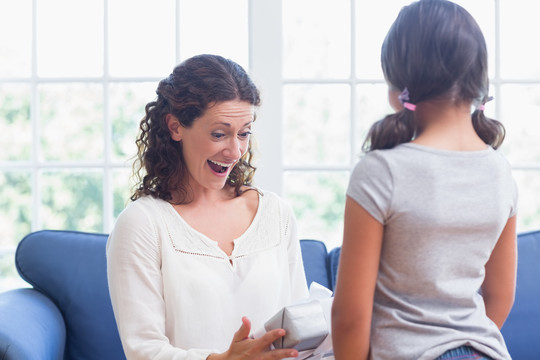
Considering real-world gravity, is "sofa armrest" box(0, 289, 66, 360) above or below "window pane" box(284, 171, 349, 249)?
below

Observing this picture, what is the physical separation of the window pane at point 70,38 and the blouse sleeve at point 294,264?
147 centimetres

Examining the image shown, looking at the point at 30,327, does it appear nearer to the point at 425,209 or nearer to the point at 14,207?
the point at 425,209

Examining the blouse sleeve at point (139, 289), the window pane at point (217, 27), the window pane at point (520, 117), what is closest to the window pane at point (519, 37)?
the window pane at point (520, 117)

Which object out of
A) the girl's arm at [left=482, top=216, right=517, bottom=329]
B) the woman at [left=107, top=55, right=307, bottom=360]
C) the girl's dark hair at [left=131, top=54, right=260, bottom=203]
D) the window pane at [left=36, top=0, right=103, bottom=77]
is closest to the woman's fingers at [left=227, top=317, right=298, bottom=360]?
the woman at [left=107, top=55, right=307, bottom=360]

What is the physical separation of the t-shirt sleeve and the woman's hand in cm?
42

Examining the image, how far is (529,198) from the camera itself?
12.8 feet

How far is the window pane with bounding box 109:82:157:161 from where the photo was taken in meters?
3.01

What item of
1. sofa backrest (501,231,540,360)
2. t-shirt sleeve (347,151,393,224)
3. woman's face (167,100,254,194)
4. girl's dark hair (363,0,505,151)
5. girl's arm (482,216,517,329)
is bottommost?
sofa backrest (501,231,540,360)

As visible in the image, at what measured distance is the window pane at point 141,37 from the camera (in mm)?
2898

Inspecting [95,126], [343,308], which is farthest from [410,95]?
[95,126]

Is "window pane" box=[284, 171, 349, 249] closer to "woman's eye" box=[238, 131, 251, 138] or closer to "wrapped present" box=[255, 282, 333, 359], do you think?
"woman's eye" box=[238, 131, 251, 138]

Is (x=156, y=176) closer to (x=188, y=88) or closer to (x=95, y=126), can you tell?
(x=188, y=88)

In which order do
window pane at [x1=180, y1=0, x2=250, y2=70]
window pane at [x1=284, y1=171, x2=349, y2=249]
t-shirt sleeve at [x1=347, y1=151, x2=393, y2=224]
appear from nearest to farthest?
t-shirt sleeve at [x1=347, y1=151, x2=393, y2=224] < window pane at [x1=180, y1=0, x2=250, y2=70] < window pane at [x1=284, y1=171, x2=349, y2=249]

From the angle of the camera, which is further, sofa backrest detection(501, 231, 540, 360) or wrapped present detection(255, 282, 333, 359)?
sofa backrest detection(501, 231, 540, 360)
